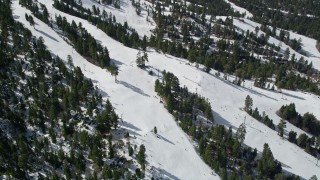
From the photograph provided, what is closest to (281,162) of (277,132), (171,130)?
(277,132)

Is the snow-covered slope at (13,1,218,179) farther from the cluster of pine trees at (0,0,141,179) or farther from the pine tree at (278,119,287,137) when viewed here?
the pine tree at (278,119,287,137)

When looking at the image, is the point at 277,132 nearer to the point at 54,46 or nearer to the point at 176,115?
the point at 176,115

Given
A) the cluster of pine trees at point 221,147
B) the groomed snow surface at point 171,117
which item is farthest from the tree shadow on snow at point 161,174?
the cluster of pine trees at point 221,147

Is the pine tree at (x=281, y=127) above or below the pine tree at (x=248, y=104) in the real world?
below

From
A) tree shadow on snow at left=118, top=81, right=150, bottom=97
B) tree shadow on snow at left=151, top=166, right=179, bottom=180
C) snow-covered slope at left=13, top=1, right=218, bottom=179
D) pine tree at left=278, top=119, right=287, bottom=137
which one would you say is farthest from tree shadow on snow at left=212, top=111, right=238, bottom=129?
tree shadow on snow at left=151, top=166, right=179, bottom=180

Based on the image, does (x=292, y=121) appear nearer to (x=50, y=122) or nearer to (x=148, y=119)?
(x=148, y=119)

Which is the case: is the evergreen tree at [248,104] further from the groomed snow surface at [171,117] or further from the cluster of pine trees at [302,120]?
the cluster of pine trees at [302,120]

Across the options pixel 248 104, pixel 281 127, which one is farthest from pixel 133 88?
pixel 281 127

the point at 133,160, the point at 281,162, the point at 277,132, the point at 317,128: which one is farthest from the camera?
the point at 317,128
